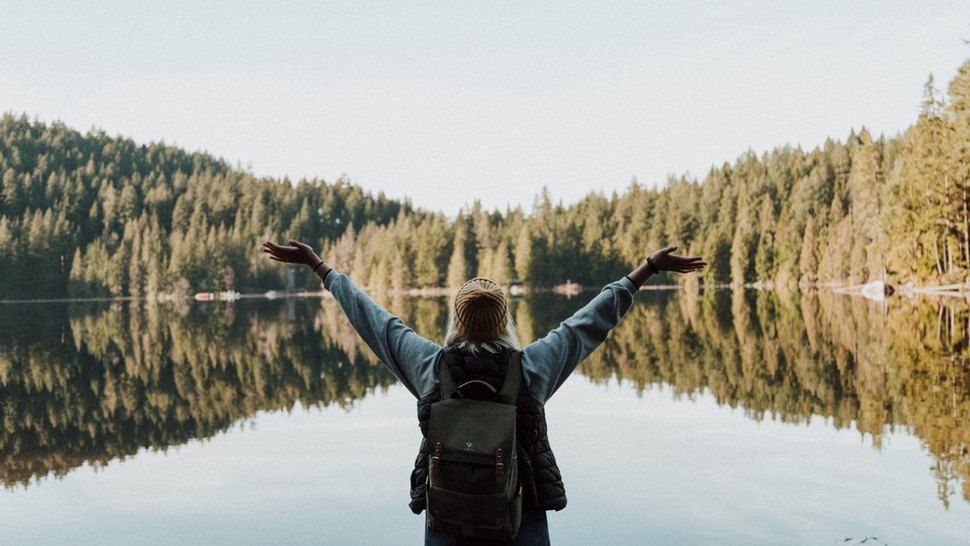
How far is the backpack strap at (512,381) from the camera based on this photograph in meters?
3.54

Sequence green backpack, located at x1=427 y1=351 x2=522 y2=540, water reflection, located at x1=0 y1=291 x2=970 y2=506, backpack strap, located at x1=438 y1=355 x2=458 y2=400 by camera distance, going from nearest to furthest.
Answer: green backpack, located at x1=427 y1=351 x2=522 y2=540 < backpack strap, located at x1=438 y1=355 x2=458 y2=400 < water reflection, located at x1=0 y1=291 x2=970 y2=506

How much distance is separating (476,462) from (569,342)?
764mm

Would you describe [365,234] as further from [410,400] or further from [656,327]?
[410,400]

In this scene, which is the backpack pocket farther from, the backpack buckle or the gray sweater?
the gray sweater

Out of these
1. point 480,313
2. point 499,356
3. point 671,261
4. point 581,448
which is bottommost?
point 581,448

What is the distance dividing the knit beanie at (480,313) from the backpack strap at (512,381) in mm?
159

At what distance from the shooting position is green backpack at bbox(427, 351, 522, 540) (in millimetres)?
3441

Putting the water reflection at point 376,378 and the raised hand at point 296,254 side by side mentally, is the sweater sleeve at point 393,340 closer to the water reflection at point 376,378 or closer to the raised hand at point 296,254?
the raised hand at point 296,254

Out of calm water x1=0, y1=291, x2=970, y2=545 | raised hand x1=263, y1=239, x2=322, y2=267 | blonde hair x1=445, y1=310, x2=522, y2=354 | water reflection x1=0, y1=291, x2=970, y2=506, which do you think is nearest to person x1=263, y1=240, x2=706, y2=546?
blonde hair x1=445, y1=310, x2=522, y2=354

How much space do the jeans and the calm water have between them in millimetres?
4543

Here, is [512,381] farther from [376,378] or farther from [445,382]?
[376,378]

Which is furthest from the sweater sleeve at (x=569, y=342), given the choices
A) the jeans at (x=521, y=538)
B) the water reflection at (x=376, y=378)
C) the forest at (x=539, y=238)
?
the forest at (x=539, y=238)

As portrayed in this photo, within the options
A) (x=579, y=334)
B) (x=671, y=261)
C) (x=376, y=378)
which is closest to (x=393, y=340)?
(x=579, y=334)

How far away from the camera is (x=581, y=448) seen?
480 inches
